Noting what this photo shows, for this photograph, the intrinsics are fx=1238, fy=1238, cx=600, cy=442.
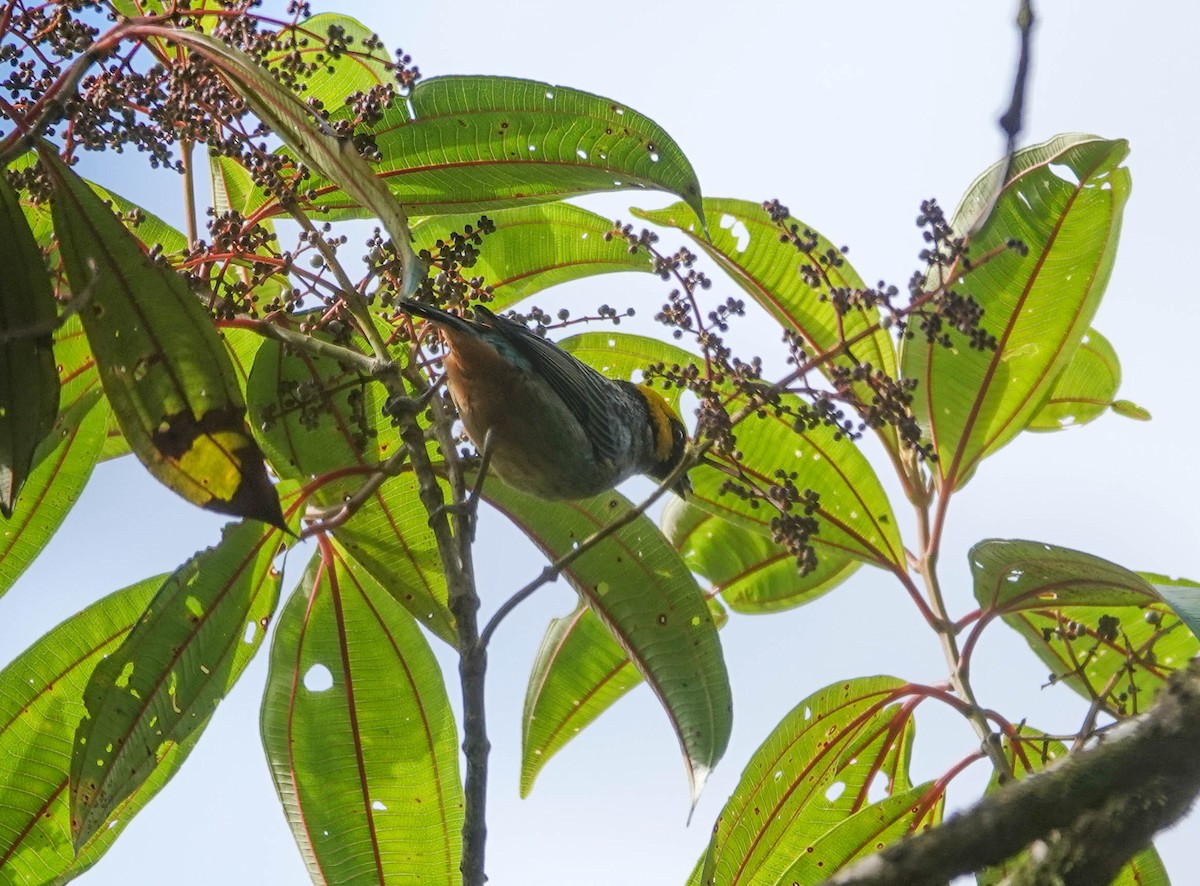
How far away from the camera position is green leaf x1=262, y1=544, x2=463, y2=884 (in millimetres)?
2572

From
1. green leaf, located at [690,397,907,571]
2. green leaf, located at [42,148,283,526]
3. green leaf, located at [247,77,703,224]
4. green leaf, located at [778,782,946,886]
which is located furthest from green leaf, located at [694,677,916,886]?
green leaf, located at [42,148,283,526]

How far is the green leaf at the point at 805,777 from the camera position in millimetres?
2820

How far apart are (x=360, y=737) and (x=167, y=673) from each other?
437mm

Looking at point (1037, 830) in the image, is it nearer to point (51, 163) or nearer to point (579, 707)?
point (51, 163)

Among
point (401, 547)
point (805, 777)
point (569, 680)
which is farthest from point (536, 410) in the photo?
point (805, 777)

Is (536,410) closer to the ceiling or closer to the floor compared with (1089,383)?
closer to the ceiling

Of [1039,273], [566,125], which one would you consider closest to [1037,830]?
[566,125]

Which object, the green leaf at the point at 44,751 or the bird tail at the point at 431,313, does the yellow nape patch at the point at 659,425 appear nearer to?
the bird tail at the point at 431,313

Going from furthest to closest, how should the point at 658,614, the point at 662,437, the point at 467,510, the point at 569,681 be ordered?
the point at 662,437 → the point at 569,681 → the point at 658,614 → the point at 467,510

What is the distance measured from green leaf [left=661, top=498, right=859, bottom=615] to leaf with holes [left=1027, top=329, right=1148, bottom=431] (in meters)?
0.75

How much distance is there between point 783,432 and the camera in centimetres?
299

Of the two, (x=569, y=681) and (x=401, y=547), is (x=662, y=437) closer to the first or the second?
(x=569, y=681)

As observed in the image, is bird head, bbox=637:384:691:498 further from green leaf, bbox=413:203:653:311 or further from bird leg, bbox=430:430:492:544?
bird leg, bbox=430:430:492:544

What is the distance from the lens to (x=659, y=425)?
4020 mm
